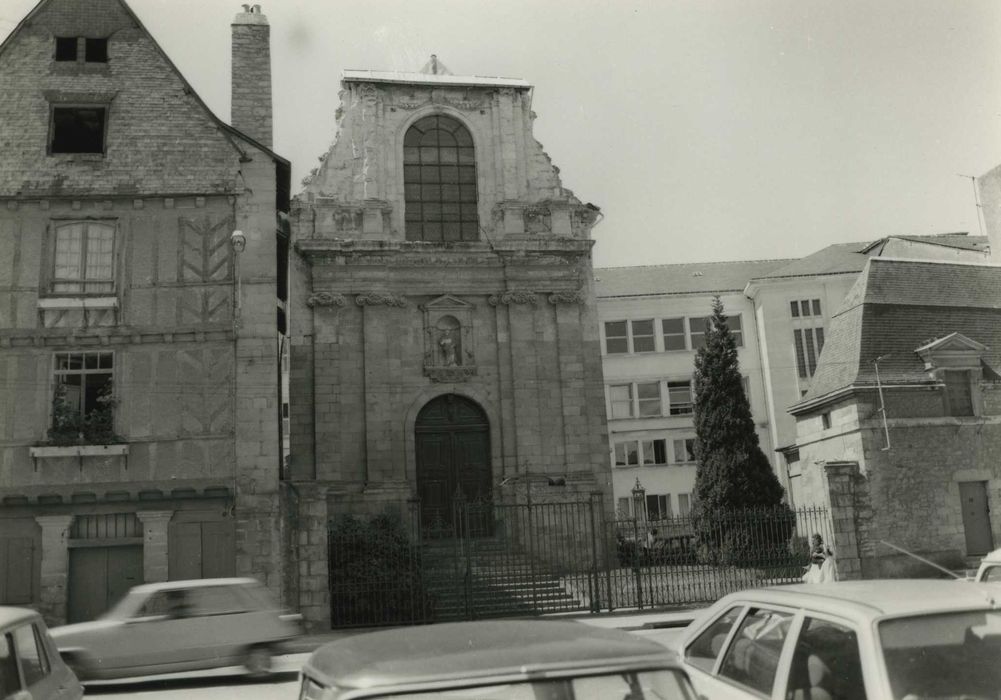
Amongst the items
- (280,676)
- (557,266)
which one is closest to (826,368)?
(557,266)

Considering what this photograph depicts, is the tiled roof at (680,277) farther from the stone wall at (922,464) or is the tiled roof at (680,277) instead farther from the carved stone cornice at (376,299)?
the stone wall at (922,464)

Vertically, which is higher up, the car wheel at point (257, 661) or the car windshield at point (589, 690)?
the car windshield at point (589, 690)

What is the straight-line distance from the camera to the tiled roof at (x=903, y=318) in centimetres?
2430

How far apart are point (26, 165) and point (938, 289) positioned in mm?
23389

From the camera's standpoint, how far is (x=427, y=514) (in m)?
24.5

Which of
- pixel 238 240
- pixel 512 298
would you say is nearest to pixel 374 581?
pixel 238 240

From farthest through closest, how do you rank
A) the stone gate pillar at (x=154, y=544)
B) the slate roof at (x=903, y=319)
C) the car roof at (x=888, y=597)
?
the slate roof at (x=903, y=319) → the stone gate pillar at (x=154, y=544) → the car roof at (x=888, y=597)

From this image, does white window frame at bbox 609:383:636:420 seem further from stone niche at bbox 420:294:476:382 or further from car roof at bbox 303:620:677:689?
car roof at bbox 303:620:677:689

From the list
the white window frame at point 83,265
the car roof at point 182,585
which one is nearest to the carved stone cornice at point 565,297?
the white window frame at point 83,265

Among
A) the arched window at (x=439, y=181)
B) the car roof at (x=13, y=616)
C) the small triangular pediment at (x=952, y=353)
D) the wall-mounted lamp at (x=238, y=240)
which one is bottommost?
the car roof at (x=13, y=616)

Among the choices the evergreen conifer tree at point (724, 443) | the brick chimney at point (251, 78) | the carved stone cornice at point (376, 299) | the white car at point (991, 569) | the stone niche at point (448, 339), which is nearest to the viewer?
the white car at point (991, 569)

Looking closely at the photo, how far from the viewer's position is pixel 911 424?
23.3 meters

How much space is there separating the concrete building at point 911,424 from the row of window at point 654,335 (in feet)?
51.3

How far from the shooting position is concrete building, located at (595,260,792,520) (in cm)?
4025
